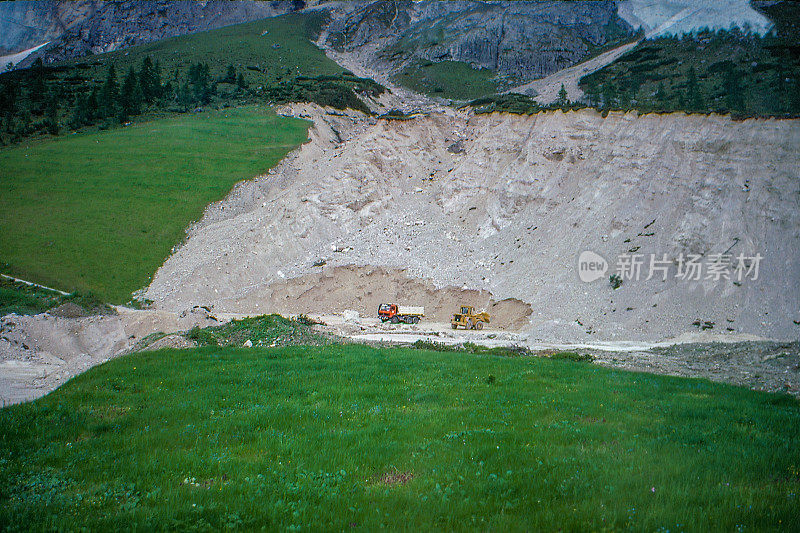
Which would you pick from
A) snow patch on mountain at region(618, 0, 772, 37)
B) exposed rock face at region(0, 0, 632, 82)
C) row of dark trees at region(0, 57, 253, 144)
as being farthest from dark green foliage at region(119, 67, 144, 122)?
snow patch on mountain at region(618, 0, 772, 37)

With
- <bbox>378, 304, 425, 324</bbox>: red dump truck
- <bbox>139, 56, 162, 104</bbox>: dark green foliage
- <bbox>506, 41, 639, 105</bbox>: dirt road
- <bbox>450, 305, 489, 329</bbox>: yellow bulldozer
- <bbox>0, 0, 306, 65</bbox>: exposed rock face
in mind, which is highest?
<bbox>0, 0, 306, 65</bbox>: exposed rock face

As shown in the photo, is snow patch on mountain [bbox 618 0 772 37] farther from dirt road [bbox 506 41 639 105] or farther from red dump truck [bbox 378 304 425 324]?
red dump truck [bbox 378 304 425 324]

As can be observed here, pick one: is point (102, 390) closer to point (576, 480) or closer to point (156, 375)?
point (156, 375)

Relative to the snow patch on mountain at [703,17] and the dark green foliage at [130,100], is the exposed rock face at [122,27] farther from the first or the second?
the snow patch on mountain at [703,17]

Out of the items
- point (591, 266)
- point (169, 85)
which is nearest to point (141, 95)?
point (169, 85)

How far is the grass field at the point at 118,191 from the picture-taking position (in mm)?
40875

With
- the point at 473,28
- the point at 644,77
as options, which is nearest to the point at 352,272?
the point at 644,77

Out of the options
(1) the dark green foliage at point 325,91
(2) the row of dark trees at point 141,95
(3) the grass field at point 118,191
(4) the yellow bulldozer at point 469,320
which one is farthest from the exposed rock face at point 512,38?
(4) the yellow bulldozer at point 469,320

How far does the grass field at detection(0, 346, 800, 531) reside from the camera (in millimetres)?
5461

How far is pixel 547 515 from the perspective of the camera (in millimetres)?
5484

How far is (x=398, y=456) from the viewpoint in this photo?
25.0 ft

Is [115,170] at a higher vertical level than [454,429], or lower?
higher

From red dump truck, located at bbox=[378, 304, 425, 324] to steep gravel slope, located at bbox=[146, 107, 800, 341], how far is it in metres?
4.13

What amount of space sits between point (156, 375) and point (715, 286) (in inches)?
1161
